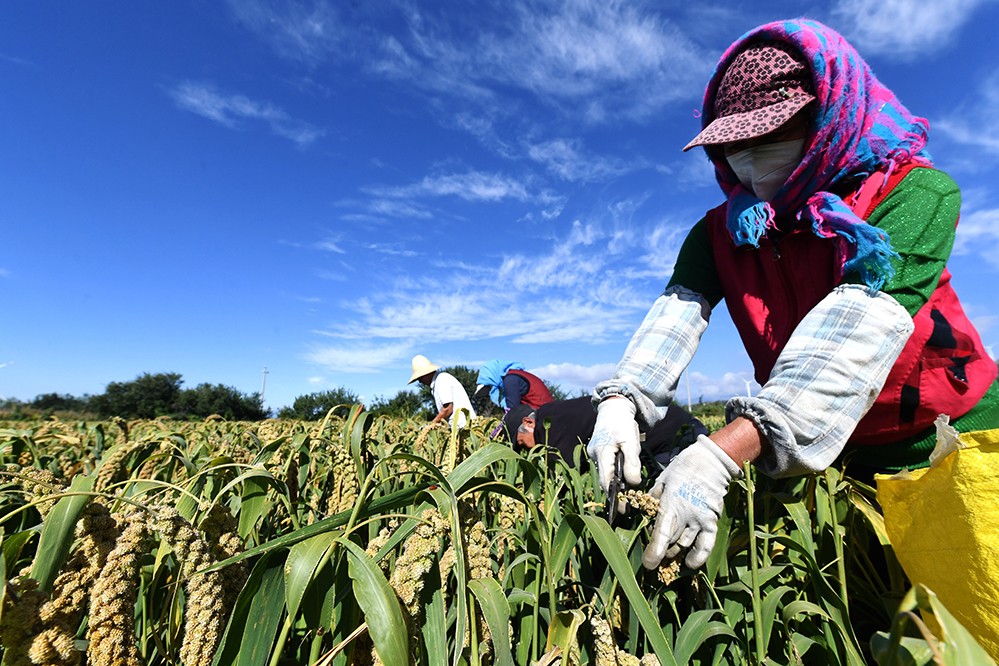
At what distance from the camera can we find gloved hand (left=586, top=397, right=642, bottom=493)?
1389 mm

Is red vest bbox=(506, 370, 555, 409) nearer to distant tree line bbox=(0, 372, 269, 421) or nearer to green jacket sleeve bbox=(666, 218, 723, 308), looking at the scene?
green jacket sleeve bbox=(666, 218, 723, 308)

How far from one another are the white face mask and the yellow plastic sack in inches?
32.6

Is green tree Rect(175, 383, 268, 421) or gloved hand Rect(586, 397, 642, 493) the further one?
green tree Rect(175, 383, 268, 421)

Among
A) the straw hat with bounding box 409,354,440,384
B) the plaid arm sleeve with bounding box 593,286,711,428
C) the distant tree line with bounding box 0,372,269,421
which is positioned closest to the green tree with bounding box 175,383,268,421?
the distant tree line with bounding box 0,372,269,421

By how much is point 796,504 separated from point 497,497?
74 centimetres

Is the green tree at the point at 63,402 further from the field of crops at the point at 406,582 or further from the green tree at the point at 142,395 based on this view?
the field of crops at the point at 406,582

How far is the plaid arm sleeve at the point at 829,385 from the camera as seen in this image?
1119 mm

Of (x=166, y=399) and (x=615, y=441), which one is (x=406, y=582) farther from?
(x=166, y=399)

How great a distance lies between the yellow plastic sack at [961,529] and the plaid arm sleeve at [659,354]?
0.77 meters

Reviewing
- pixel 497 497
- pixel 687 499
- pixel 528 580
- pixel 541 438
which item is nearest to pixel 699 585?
pixel 687 499

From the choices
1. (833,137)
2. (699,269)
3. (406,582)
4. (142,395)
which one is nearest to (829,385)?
(833,137)

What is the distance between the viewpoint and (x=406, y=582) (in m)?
0.59

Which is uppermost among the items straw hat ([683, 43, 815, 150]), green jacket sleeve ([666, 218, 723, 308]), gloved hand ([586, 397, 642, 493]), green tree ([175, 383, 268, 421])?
green tree ([175, 383, 268, 421])

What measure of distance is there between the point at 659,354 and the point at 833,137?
76 cm
